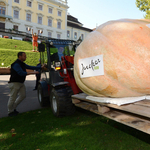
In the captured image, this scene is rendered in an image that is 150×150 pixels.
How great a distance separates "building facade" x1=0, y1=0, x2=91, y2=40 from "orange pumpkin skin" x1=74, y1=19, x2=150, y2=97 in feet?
140

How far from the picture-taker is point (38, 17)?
144 ft

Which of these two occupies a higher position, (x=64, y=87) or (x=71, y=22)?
(x=71, y=22)

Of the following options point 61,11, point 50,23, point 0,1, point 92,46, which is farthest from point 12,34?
point 92,46

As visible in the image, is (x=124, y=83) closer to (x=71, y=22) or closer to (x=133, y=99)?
(x=133, y=99)

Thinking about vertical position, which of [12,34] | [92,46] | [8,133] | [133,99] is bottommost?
[8,133]

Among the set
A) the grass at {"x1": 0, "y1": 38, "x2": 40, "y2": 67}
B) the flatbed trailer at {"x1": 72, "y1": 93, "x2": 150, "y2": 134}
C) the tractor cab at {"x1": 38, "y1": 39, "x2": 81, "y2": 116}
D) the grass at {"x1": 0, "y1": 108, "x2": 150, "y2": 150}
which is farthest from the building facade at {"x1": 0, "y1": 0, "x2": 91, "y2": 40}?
the flatbed trailer at {"x1": 72, "y1": 93, "x2": 150, "y2": 134}

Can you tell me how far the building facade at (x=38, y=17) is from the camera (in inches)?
1540

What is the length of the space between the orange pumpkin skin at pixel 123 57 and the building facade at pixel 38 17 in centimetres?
4258

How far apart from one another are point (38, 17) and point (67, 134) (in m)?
46.0

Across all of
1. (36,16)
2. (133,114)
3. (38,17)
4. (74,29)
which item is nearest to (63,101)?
(133,114)

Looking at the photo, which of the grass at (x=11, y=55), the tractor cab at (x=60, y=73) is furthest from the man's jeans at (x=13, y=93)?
the grass at (x=11, y=55)

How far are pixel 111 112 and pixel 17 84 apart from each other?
3118mm

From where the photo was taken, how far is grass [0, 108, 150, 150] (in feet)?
9.09

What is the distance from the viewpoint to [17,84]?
4457mm
